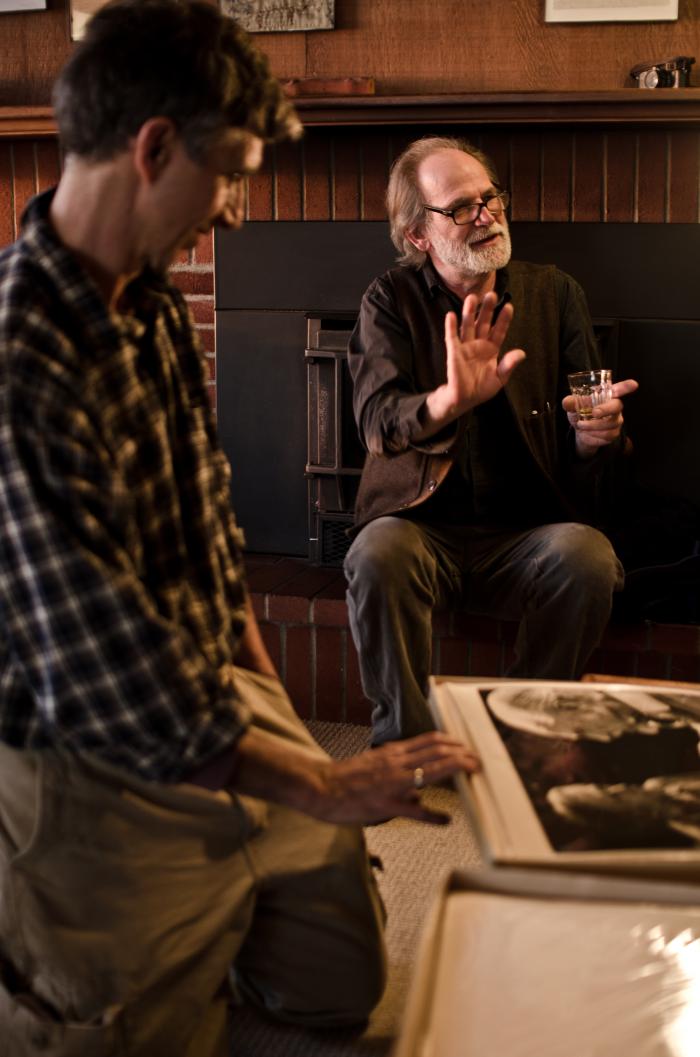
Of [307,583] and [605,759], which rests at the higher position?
[605,759]

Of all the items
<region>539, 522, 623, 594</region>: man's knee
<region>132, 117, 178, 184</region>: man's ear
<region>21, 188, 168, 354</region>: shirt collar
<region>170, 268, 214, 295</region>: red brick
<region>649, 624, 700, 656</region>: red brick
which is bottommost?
<region>649, 624, 700, 656</region>: red brick

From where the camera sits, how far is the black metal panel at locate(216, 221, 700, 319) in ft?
7.90

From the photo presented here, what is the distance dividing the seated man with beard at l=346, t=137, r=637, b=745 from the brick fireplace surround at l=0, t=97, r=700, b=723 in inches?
6.9

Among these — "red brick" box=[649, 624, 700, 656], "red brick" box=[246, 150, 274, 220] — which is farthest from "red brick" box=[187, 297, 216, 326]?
"red brick" box=[649, 624, 700, 656]

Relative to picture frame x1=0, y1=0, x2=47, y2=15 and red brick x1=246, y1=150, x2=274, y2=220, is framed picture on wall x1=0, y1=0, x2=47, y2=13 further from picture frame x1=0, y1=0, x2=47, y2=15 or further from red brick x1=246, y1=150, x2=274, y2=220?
red brick x1=246, y1=150, x2=274, y2=220

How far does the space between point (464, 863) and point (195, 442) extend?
3.07 ft

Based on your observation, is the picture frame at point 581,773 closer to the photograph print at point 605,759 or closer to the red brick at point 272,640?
the photograph print at point 605,759

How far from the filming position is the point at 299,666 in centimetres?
237

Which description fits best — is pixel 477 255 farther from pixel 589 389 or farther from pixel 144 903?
pixel 144 903

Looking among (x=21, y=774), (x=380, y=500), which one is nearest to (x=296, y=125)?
(x=21, y=774)

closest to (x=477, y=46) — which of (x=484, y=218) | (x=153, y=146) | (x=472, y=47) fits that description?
(x=472, y=47)

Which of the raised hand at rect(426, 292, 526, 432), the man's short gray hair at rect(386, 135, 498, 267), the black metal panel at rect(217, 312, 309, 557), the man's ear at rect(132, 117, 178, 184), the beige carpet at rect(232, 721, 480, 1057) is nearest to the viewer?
the man's ear at rect(132, 117, 178, 184)

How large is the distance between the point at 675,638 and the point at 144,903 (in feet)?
4.56

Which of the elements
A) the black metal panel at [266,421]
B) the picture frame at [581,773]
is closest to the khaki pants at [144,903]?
the picture frame at [581,773]
